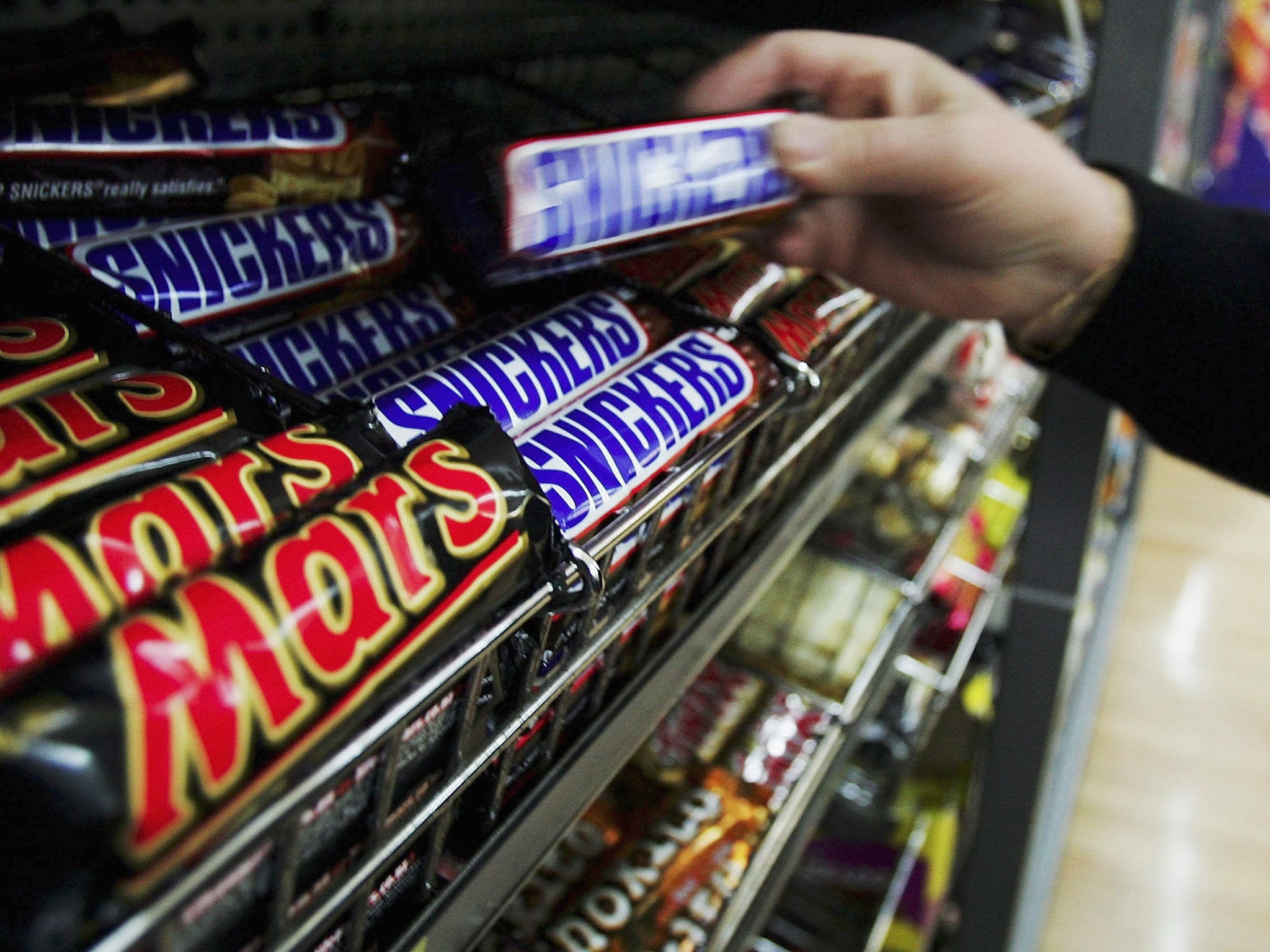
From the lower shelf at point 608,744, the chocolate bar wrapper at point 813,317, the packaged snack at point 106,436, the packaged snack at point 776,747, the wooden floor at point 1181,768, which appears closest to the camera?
the packaged snack at point 106,436

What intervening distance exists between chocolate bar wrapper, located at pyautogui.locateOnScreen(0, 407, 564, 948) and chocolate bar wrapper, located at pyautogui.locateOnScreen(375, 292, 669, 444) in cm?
11

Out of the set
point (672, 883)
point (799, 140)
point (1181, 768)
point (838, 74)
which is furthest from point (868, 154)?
point (1181, 768)

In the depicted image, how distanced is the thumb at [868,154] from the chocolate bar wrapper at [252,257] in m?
0.30

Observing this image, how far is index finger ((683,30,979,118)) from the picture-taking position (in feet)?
2.76

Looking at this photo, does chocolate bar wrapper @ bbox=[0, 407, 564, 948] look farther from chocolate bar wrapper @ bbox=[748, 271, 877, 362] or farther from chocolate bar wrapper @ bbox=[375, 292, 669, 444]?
chocolate bar wrapper @ bbox=[748, 271, 877, 362]

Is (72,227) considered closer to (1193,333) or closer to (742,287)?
(742,287)

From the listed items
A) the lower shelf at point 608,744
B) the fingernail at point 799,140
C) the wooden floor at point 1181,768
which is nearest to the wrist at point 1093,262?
the lower shelf at point 608,744

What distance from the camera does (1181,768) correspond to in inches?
93.0

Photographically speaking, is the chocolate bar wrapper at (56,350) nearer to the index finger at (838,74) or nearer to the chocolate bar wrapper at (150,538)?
the chocolate bar wrapper at (150,538)

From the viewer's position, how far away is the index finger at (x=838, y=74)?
84 centimetres

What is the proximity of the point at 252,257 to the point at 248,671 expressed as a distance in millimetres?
406

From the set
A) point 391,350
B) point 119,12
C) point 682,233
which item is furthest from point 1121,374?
point 119,12

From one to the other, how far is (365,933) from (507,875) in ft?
0.26

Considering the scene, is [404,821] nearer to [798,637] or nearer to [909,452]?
[798,637]
